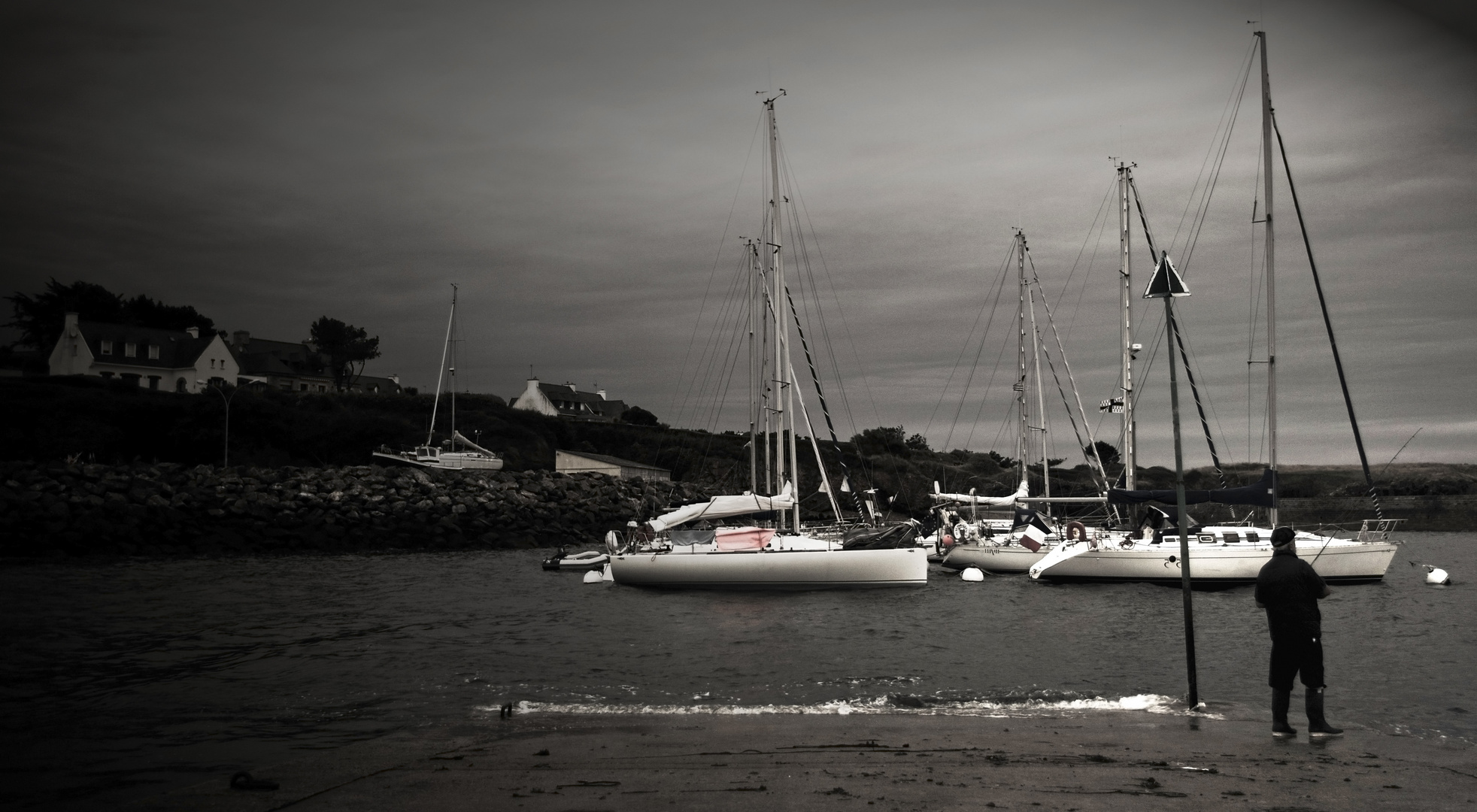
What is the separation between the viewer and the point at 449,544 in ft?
179

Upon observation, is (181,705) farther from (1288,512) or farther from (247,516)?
(1288,512)

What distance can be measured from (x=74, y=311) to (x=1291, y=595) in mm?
100255

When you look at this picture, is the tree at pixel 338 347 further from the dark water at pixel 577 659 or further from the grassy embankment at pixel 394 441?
the dark water at pixel 577 659

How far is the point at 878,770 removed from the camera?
9734mm

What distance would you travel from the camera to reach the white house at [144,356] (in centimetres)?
8106

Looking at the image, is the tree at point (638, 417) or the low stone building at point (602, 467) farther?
the tree at point (638, 417)

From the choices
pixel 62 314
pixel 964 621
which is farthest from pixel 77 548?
pixel 62 314

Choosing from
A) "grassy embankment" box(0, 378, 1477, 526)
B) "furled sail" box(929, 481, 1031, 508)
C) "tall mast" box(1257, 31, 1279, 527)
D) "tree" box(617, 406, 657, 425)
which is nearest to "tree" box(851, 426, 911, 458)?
"grassy embankment" box(0, 378, 1477, 526)

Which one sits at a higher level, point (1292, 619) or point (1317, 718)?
point (1292, 619)

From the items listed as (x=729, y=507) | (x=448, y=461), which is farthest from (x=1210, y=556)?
(x=448, y=461)

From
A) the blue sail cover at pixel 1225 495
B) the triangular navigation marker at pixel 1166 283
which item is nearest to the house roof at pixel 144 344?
the blue sail cover at pixel 1225 495

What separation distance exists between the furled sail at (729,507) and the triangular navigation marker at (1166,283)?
22475 mm

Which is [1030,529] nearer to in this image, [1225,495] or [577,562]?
[1225,495]

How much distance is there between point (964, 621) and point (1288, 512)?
6598 centimetres
